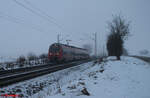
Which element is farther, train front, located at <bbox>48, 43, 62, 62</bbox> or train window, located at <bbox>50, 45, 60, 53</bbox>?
train window, located at <bbox>50, 45, 60, 53</bbox>

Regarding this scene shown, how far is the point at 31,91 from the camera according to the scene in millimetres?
6621

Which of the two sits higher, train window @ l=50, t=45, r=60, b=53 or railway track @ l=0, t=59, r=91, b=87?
train window @ l=50, t=45, r=60, b=53

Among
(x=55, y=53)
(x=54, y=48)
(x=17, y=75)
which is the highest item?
(x=54, y=48)

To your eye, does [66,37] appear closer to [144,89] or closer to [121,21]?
[121,21]

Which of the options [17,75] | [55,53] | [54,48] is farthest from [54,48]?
[17,75]

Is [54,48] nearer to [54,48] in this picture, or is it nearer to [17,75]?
[54,48]

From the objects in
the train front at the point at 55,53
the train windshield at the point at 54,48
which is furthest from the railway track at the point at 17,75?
the train windshield at the point at 54,48

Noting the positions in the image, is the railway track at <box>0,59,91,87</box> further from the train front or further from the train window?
the train window

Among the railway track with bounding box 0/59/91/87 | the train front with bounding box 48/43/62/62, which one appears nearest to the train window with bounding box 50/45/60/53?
the train front with bounding box 48/43/62/62

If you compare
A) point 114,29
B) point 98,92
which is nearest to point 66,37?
point 114,29

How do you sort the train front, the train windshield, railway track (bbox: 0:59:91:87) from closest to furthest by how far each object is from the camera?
railway track (bbox: 0:59:91:87) → the train front → the train windshield

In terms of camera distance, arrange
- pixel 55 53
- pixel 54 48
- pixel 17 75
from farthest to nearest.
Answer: pixel 54 48 < pixel 55 53 < pixel 17 75

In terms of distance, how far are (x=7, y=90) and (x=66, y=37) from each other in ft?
107

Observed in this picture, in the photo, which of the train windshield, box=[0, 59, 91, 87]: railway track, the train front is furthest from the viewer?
the train windshield
